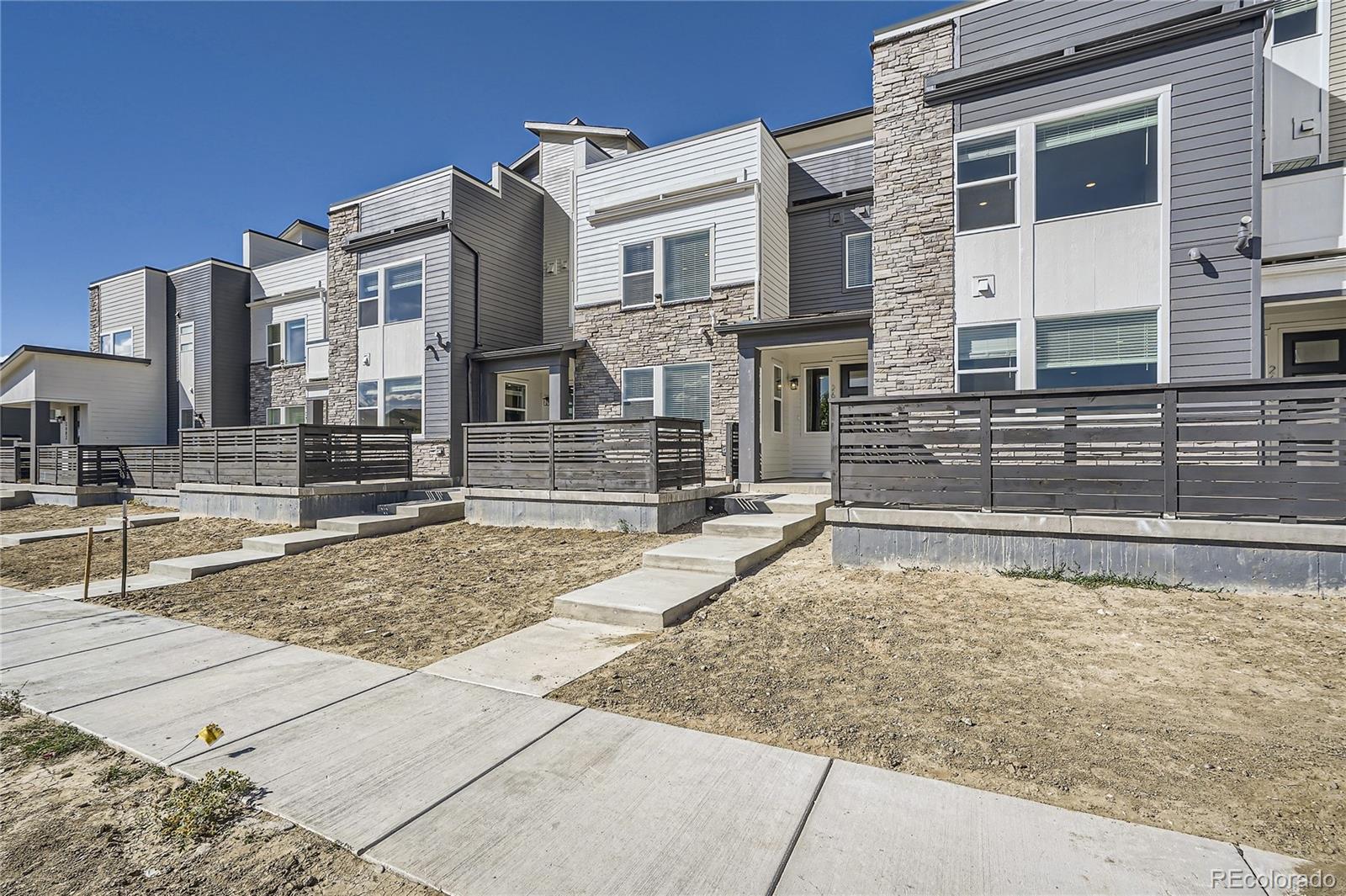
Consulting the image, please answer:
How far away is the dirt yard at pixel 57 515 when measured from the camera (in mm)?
12453

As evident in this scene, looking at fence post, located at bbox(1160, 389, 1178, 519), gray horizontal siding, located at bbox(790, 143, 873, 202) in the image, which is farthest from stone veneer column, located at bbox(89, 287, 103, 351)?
fence post, located at bbox(1160, 389, 1178, 519)

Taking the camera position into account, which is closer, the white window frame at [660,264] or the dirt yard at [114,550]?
the dirt yard at [114,550]

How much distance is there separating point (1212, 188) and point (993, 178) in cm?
264

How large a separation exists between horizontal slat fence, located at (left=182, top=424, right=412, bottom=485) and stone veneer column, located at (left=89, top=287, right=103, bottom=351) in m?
14.8

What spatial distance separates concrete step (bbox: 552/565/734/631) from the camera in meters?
4.77

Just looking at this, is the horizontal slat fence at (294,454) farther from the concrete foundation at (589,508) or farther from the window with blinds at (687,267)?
the window with blinds at (687,267)

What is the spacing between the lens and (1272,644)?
3951mm

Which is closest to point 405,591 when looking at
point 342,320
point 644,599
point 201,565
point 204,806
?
point 644,599

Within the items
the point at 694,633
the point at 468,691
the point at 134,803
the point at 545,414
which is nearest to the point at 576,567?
the point at 694,633

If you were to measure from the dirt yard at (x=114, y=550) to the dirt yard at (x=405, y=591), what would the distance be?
6.88ft

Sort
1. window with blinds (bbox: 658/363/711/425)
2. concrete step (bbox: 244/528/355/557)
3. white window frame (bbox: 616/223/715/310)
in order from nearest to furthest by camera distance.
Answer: concrete step (bbox: 244/528/355/557)
window with blinds (bbox: 658/363/711/425)
white window frame (bbox: 616/223/715/310)

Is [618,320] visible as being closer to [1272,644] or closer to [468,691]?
[468,691]

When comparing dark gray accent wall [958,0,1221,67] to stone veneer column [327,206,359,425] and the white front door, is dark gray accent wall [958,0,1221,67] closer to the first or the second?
stone veneer column [327,206,359,425]

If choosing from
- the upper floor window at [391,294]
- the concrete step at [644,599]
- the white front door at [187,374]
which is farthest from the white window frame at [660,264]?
the white front door at [187,374]
